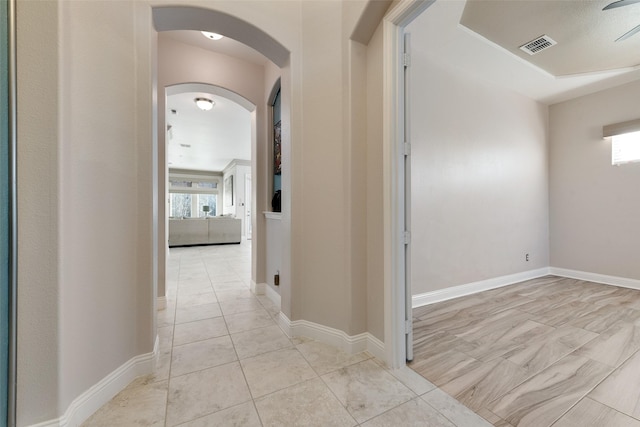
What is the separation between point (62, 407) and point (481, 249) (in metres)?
3.80

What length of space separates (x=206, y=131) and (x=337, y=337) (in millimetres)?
6048

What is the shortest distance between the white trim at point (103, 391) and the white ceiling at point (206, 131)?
297cm

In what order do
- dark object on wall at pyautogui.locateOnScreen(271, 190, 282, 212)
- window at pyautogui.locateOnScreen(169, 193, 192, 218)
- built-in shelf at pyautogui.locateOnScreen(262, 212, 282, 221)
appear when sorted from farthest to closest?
window at pyautogui.locateOnScreen(169, 193, 192, 218) < dark object on wall at pyautogui.locateOnScreen(271, 190, 282, 212) < built-in shelf at pyautogui.locateOnScreen(262, 212, 282, 221)

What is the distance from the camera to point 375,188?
66.4 inches

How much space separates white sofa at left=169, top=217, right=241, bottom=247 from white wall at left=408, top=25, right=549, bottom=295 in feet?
20.3

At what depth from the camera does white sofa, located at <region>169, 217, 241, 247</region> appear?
267 inches

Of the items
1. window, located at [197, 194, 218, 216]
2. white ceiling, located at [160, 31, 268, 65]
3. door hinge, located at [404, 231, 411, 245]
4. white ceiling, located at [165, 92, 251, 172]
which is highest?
white ceiling, located at [165, 92, 251, 172]

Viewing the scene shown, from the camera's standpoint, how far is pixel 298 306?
1.95 m

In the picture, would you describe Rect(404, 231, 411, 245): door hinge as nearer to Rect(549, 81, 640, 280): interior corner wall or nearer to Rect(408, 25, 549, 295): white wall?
Rect(408, 25, 549, 295): white wall

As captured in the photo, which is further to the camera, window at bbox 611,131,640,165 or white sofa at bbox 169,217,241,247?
white sofa at bbox 169,217,241,247

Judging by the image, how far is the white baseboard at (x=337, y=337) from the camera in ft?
5.55

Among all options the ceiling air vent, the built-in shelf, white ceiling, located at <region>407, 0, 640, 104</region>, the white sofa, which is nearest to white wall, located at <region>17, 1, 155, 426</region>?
the built-in shelf

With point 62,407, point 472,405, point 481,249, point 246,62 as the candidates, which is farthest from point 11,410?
point 481,249

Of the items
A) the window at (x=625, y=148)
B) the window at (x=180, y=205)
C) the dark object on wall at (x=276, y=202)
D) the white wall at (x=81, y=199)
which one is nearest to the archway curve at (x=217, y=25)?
the white wall at (x=81, y=199)
